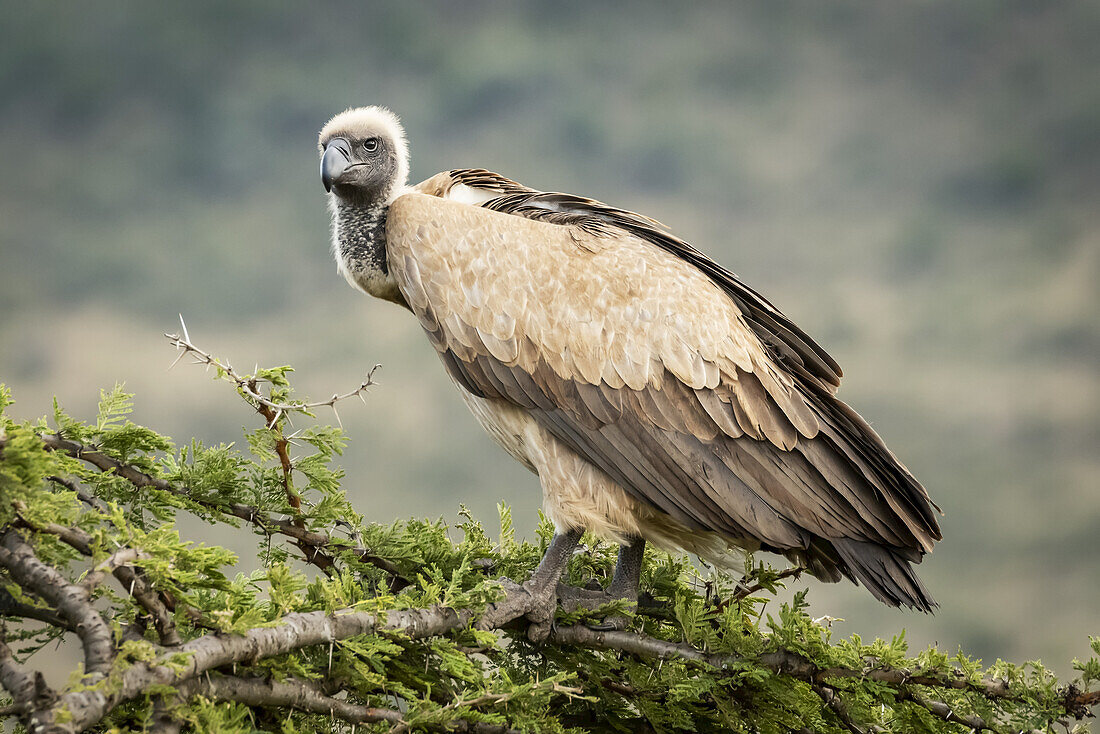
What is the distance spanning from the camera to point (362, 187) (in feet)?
8.76

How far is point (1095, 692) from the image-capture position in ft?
6.28

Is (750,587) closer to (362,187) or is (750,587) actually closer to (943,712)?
(943,712)

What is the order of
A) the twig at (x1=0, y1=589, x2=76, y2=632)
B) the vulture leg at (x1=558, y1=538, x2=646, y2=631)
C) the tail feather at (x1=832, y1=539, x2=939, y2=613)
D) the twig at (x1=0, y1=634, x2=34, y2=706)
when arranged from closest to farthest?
the twig at (x1=0, y1=634, x2=34, y2=706)
the twig at (x1=0, y1=589, x2=76, y2=632)
the tail feather at (x1=832, y1=539, x2=939, y2=613)
the vulture leg at (x1=558, y1=538, x2=646, y2=631)

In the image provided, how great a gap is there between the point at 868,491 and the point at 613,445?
642 mm

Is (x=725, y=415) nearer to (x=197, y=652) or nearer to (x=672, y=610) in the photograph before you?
(x=672, y=610)

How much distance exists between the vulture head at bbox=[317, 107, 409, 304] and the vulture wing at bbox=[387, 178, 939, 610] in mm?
152

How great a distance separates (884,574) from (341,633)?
1.34m

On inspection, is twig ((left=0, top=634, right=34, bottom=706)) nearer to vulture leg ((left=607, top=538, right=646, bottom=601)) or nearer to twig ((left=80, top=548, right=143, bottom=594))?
twig ((left=80, top=548, right=143, bottom=594))

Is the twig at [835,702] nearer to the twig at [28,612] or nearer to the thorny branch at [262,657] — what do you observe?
the thorny branch at [262,657]

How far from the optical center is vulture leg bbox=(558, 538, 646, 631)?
7.94 ft

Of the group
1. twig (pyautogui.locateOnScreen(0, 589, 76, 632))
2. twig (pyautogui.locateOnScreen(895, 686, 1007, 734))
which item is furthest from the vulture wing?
twig (pyautogui.locateOnScreen(0, 589, 76, 632))

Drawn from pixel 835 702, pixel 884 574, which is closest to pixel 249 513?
pixel 835 702

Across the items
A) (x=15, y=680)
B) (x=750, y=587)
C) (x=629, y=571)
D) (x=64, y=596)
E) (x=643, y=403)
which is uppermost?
(x=643, y=403)

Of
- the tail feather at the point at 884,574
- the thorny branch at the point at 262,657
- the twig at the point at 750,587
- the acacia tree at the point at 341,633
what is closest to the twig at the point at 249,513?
the acacia tree at the point at 341,633
